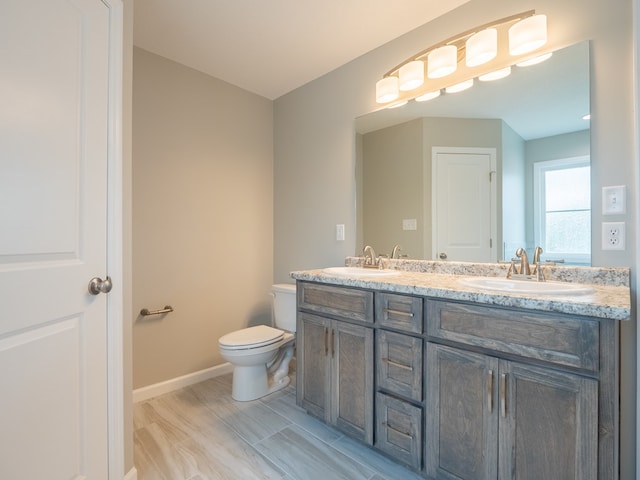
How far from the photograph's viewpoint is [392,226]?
2.08 meters

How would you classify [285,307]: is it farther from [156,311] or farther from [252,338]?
[156,311]

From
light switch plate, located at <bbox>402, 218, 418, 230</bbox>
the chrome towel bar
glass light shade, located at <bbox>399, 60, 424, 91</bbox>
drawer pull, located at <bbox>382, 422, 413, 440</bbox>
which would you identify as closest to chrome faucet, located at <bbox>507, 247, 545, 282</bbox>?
light switch plate, located at <bbox>402, 218, 418, 230</bbox>

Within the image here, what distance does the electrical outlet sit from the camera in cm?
127

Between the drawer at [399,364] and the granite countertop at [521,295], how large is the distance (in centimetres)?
22

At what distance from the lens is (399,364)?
1.39 metres

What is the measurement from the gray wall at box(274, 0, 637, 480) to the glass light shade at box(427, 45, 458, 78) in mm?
158

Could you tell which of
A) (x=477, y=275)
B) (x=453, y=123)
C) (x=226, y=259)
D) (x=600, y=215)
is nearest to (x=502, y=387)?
(x=477, y=275)

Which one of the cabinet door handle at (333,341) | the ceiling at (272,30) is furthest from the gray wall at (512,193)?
the cabinet door handle at (333,341)

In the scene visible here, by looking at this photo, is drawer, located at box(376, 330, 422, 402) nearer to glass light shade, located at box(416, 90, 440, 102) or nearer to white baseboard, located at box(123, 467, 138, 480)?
white baseboard, located at box(123, 467, 138, 480)

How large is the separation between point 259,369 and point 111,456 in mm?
1000

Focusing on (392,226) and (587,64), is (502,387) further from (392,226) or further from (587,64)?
(587,64)

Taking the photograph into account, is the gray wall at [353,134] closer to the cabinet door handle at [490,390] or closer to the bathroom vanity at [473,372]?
the bathroom vanity at [473,372]

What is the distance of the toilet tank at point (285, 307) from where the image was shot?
7.82 ft

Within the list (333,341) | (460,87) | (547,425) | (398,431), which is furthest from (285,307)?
(460,87)
